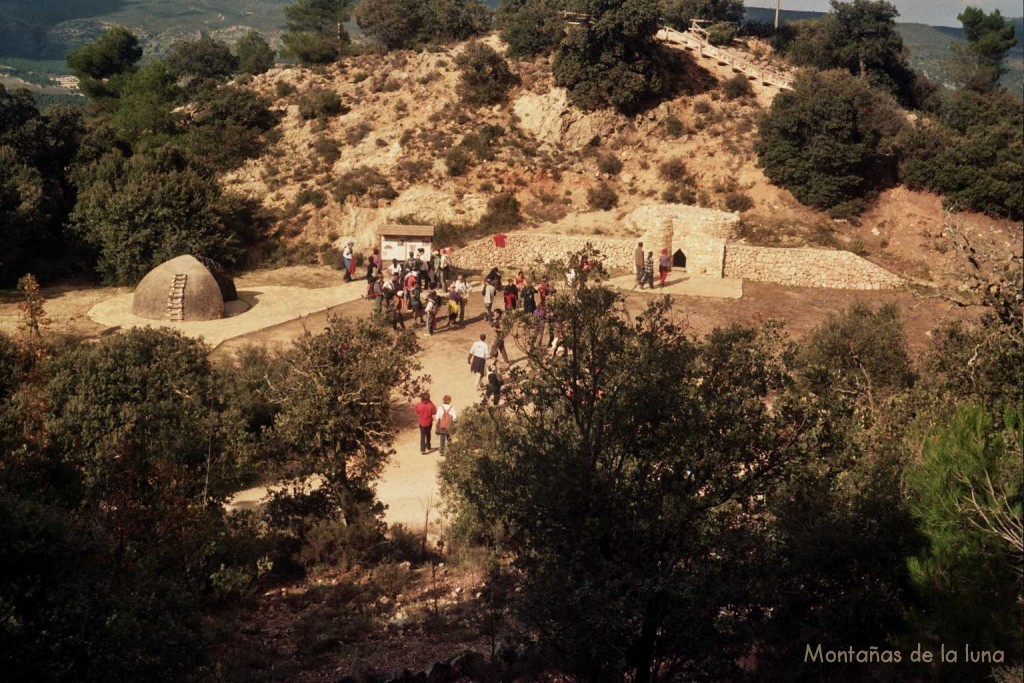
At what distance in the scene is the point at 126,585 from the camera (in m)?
7.86

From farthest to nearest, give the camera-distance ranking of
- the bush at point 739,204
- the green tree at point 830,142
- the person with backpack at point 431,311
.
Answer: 1. the bush at point 739,204
2. the green tree at point 830,142
3. the person with backpack at point 431,311

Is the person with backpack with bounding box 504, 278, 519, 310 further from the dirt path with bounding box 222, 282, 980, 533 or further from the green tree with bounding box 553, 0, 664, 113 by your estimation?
the green tree with bounding box 553, 0, 664, 113

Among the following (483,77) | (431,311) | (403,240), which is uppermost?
(483,77)

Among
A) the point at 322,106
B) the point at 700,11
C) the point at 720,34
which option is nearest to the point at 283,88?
the point at 322,106

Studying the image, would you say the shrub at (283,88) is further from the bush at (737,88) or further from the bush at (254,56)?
the bush at (737,88)

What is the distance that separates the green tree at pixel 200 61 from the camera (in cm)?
5319

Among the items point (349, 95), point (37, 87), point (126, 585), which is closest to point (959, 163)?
point (349, 95)

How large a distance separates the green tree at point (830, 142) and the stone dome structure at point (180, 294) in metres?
21.4

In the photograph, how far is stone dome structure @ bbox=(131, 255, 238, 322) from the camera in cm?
2314

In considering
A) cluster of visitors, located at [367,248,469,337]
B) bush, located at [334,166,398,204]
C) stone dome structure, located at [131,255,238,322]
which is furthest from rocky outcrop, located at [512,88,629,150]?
stone dome structure, located at [131,255,238,322]

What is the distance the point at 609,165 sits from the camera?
116 feet

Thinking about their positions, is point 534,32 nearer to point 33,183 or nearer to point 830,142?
point 830,142

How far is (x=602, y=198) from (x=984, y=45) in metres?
36.1

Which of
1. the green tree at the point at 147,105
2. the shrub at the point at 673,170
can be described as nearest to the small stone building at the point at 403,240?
A: the shrub at the point at 673,170
